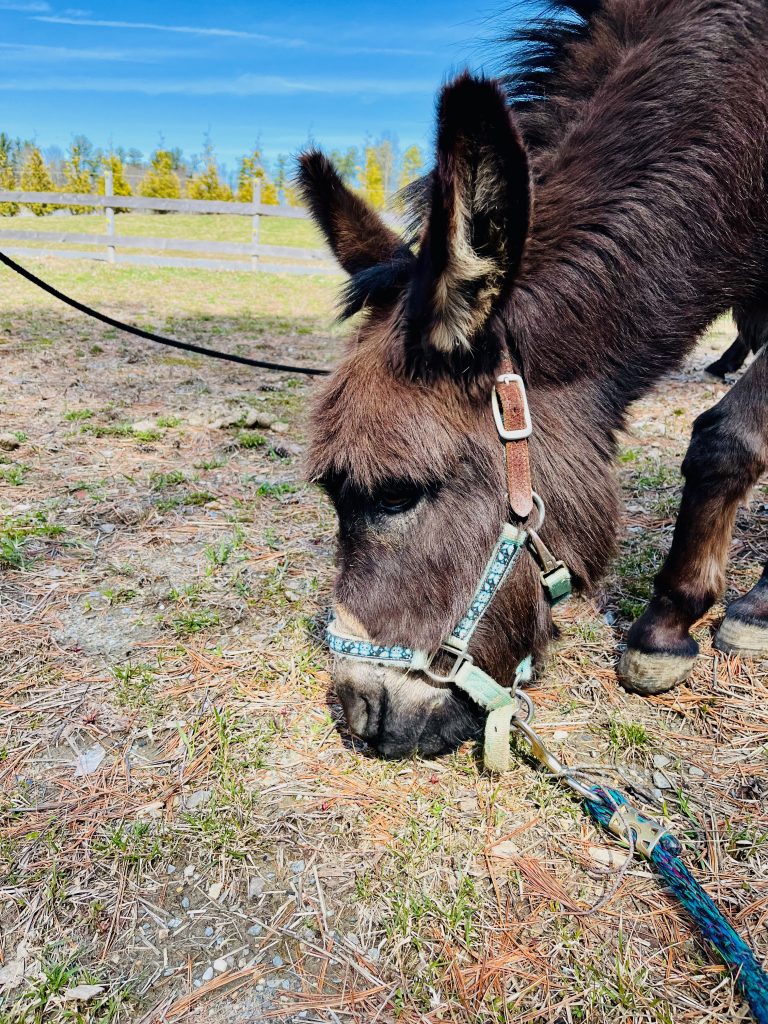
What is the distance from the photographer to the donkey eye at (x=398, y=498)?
5.51 feet

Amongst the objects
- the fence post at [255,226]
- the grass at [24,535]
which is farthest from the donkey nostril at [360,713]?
the fence post at [255,226]

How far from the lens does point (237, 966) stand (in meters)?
1.46

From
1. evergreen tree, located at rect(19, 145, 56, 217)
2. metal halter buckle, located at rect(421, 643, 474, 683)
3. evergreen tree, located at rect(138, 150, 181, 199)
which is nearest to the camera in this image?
metal halter buckle, located at rect(421, 643, 474, 683)

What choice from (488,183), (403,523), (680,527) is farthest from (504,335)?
(680,527)

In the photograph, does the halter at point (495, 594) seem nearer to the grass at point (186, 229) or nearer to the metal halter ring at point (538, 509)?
the metal halter ring at point (538, 509)

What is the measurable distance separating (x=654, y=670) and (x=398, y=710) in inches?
40.6

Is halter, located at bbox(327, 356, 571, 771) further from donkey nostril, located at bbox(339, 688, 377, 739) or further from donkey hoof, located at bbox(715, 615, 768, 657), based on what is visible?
donkey hoof, located at bbox(715, 615, 768, 657)

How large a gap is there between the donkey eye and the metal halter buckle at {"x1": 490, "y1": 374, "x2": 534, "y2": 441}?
0.27 m

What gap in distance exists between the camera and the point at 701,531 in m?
2.20

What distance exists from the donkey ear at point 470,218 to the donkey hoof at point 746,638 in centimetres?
168

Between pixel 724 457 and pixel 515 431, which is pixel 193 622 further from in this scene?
pixel 724 457

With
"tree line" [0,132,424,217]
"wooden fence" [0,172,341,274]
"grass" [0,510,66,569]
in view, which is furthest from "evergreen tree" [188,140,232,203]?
"grass" [0,510,66,569]

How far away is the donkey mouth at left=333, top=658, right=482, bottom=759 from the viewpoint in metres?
1.77

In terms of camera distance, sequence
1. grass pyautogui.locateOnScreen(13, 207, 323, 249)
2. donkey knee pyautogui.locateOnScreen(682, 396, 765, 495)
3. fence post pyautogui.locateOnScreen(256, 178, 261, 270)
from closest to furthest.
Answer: donkey knee pyautogui.locateOnScreen(682, 396, 765, 495) → fence post pyautogui.locateOnScreen(256, 178, 261, 270) → grass pyautogui.locateOnScreen(13, 207, 323, 249)
